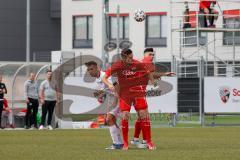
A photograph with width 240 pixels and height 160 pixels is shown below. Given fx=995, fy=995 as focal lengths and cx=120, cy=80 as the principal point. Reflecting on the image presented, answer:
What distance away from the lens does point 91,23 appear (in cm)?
7825

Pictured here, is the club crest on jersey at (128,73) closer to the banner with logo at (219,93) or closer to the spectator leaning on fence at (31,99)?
the spectator leaning on fence at (31,99)

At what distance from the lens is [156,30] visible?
7606cm

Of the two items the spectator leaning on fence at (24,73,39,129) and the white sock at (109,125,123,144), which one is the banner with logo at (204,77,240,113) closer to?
the spectator leaning on fence at (24,73,39,129)

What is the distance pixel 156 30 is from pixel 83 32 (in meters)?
6.22

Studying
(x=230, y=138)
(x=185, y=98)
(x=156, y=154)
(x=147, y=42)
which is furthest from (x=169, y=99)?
(x=147, y=42)

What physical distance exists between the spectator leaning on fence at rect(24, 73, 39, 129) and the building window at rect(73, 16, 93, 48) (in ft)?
135

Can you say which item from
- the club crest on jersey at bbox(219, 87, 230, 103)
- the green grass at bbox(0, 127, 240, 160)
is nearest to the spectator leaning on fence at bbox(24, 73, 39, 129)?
the club crest on jersey at bbox(219, 87, 230, 103)

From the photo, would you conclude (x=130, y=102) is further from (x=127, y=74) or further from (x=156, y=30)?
(x=156, y=30)

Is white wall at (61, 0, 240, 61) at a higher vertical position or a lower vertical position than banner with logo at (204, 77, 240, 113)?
higher

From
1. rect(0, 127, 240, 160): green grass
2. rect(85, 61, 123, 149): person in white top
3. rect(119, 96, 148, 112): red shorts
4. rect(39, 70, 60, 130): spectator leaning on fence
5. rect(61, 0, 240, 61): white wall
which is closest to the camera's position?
rect(0, 127, 240, 160): green grass

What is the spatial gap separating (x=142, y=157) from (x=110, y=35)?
189 feet

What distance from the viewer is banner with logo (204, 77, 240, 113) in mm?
39844

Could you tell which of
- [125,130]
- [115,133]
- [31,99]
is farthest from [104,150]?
[31,99]

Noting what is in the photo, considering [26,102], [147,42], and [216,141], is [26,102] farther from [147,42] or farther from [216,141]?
[147,42]
